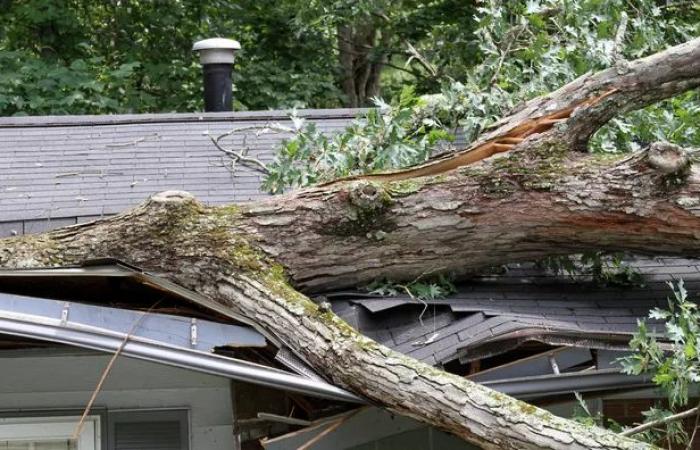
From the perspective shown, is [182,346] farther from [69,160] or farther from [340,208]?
[69,160]

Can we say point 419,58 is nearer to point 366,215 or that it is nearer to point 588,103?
point 588,103

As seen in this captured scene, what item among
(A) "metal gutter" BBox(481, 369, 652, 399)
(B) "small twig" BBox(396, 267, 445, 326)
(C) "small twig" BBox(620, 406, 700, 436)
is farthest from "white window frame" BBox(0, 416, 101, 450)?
(C) "small twig" BBox(620, 406, 700, 436)

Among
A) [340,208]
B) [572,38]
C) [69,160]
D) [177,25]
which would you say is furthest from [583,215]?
[177,25]

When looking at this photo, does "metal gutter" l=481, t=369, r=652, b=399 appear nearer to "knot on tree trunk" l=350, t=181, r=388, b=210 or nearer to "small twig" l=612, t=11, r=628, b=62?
"knot on tree trunk" l=350, t=181, r=388, b=210

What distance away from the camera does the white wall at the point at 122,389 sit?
5969 millimetres

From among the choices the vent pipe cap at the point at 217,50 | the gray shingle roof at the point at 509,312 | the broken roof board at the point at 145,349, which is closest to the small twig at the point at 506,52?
the gray shingle roof at the point at 509,312

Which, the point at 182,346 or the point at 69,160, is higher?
the point at 69,160

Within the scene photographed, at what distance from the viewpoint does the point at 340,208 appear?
18.4 feet

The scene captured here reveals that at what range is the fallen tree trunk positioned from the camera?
543cm

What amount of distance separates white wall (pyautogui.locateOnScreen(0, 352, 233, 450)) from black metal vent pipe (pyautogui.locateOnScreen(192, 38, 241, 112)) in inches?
169

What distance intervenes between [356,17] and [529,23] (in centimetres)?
657

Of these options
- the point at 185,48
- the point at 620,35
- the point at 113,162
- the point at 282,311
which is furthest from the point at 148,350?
the point at 185,48

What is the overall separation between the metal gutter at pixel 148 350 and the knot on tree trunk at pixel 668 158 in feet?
5.92

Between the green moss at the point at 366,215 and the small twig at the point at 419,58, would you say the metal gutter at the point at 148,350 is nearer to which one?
the green moss at the point at 366,215
